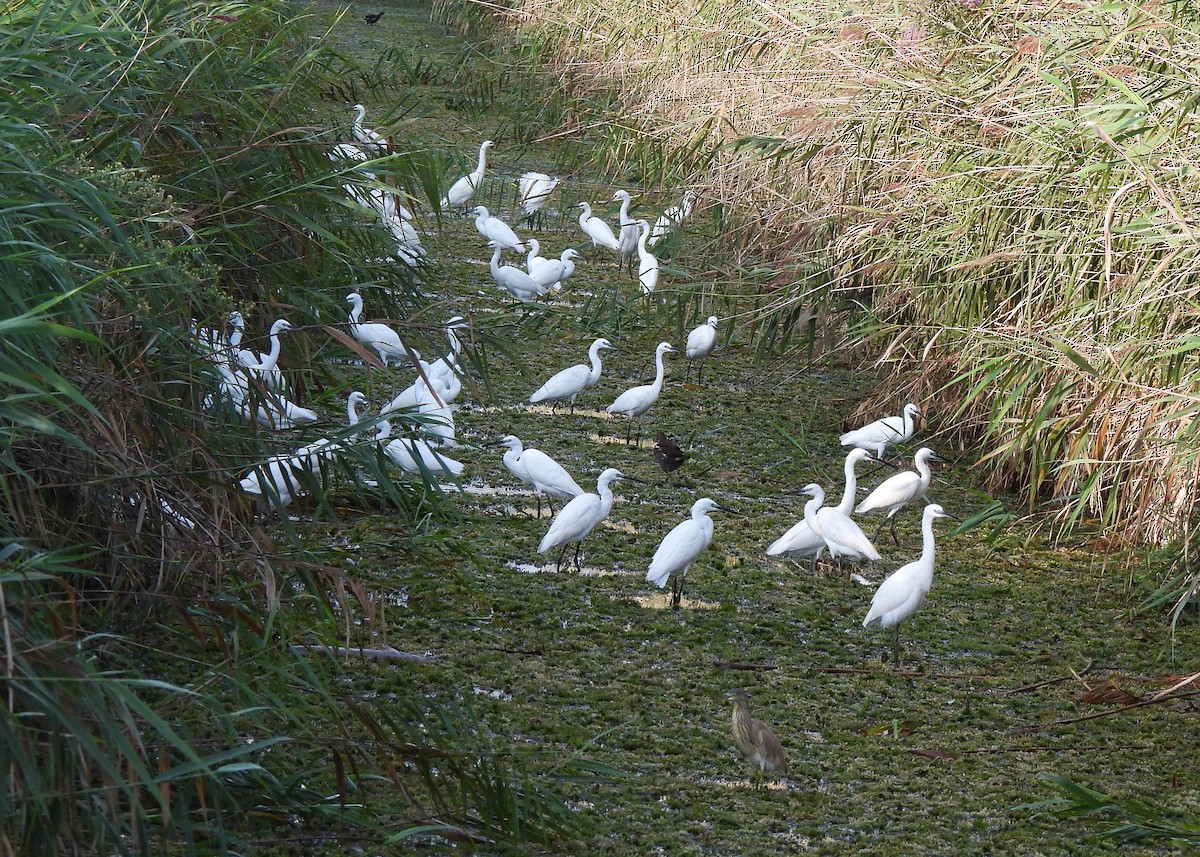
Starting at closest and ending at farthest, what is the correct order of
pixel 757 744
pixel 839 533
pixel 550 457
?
pixel 757 744 → pixel 839 533 → pixel 550 457

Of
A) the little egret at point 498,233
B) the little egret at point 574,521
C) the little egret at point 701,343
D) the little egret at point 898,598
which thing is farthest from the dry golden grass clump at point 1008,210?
the little egret at point 498,233

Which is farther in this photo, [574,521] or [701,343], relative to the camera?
[701,343]

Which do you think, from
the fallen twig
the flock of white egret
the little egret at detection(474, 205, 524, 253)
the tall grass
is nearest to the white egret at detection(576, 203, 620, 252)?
the little egret at detection(474, 205, 524, 253)

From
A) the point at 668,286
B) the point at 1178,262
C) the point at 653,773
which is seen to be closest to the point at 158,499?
the point at 653,773

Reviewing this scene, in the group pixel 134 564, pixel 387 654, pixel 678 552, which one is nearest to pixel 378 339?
pixel 678 552

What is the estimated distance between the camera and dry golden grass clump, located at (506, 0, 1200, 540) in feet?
13.1

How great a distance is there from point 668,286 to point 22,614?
5378 mm

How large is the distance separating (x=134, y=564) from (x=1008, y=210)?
3.30 m

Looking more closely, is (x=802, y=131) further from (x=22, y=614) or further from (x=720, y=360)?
(x=22, y=614)

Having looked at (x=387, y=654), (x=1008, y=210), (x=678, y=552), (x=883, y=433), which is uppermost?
(x=1008, y=210)

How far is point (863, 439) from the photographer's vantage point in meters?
5.29

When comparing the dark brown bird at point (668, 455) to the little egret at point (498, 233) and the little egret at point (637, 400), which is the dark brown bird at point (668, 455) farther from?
the little egret at point (498, 233)

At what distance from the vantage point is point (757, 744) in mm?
3104

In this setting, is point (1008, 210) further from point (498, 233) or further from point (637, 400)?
point (498, 233)
